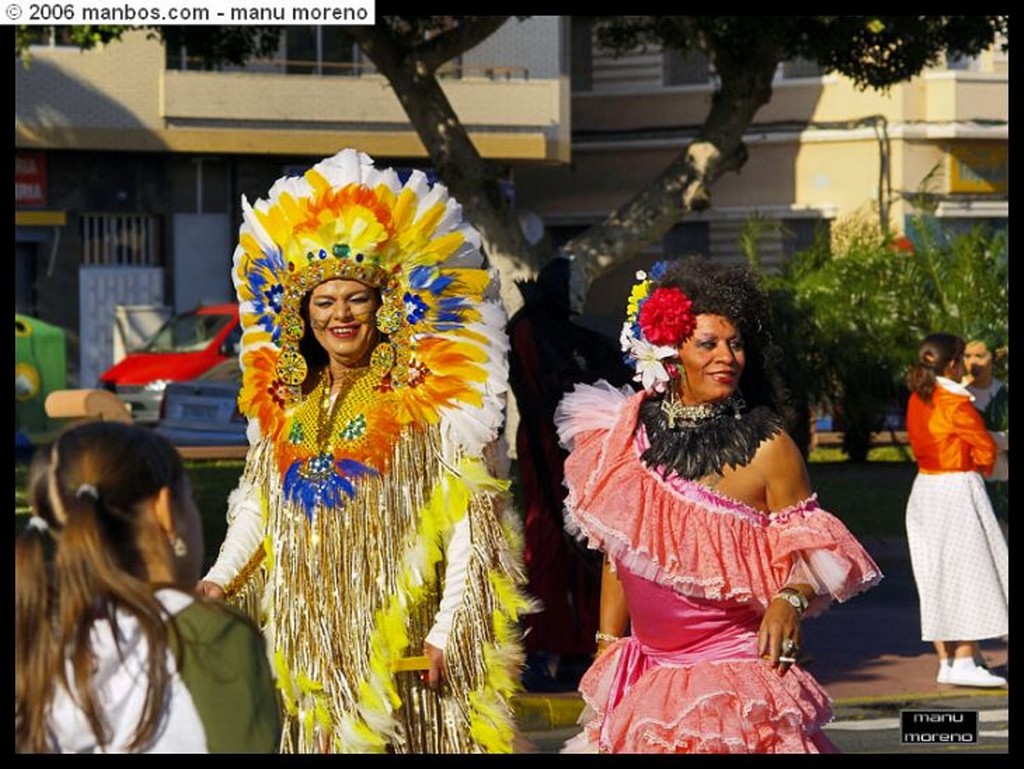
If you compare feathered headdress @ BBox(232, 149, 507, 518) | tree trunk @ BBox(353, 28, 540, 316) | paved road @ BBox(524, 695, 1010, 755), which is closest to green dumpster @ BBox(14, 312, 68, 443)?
tree trunk @ BBox(353, 28, 540, 316)

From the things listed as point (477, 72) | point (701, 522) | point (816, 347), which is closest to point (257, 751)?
point (701, 522)

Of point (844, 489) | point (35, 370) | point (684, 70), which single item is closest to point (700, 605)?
point (844, 489)

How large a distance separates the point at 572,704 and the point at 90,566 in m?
5.67

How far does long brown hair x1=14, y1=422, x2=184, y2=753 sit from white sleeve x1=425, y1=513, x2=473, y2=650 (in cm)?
219

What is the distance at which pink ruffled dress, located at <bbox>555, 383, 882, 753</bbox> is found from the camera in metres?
5.36

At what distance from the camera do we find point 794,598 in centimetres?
530

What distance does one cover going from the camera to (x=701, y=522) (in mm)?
5527

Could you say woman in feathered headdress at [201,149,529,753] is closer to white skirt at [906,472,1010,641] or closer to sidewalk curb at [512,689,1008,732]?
sidewalk curb at [512,689,1008,732]

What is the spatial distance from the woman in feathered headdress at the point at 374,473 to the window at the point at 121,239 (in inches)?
979

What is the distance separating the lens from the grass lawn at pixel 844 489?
50.0ft

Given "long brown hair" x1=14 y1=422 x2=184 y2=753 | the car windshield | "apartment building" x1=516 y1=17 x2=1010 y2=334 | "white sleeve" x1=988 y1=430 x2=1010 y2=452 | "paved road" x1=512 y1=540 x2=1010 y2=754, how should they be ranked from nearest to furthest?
"long brown hair" x1=14 y1=422 x2=184 y2=753, "paved road" x1=512 y1=540 x2=1010 y2=754, "white sleeve" x1=988 y1=430 x2=1010 y2=452, the car windshield, "apartment building" x1=516 y1=17 x2=1010 y2=334

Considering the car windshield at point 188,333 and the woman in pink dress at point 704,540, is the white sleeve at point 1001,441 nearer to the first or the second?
the woman in pink dress at point 704,540

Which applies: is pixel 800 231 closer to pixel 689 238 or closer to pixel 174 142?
pixel 689 238

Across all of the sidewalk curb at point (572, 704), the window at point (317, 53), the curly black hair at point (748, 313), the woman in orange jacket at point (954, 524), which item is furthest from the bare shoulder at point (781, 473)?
the window at point (317, 53)
